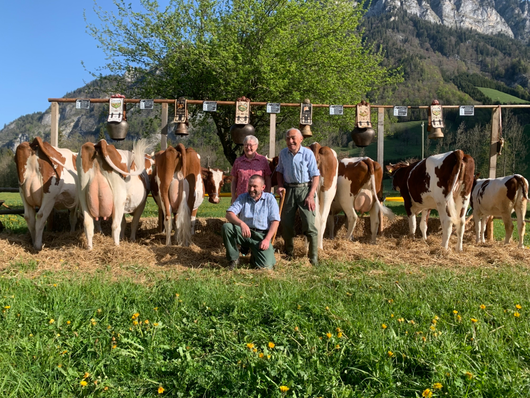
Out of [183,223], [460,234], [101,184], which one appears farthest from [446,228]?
[101,184]

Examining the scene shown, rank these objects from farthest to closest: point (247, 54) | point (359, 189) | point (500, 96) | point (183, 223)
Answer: point (500, 96) → point (247, 54) → point (359, 189) → point (183, 223)

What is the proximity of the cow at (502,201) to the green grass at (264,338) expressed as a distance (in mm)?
3964

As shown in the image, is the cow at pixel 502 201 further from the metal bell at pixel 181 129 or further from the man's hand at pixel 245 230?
the metal bell at pixel 181 129

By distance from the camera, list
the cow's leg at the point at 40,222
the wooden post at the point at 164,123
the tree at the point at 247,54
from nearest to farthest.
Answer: the cow's leg at the point at 40,222 < the wooden post at the point at 164,123 < the tree at the point at 247,54

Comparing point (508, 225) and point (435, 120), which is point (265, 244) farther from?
point (435, 120)

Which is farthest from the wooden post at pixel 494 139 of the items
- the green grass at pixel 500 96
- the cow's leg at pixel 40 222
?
the green grass at pixel 500 96

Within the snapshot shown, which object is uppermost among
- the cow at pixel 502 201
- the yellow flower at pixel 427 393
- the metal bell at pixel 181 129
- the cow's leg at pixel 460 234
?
the metal bell at pixel 181 129

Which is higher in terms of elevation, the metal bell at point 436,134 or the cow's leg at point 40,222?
the metal bell at point 436,134

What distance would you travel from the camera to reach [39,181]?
23.2ft

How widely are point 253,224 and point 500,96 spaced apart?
12030 cm

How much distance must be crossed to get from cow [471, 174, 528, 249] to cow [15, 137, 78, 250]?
810 centimetres

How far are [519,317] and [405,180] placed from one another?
17.3 ft

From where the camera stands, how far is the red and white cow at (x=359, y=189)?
26.0ft

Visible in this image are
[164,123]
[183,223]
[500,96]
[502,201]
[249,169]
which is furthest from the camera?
[500,96]
